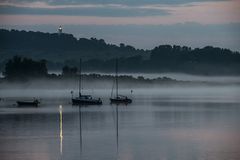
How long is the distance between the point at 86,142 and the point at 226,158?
11.3 m

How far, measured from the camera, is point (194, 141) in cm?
4200

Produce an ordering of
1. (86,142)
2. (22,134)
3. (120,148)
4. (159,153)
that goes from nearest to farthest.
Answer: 1. (159,153)
2. (120,148)
3. (86,142)
4. (22,134)

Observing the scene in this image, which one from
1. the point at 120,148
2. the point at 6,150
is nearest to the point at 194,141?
the point at 120,148

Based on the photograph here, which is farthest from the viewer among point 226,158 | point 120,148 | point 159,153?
point 120,148

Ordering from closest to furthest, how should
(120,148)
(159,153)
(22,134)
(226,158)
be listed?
(226,158), (159,153), (120,148), (22,134)

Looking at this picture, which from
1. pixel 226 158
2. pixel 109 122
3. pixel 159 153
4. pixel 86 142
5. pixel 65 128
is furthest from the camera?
pixel 109 122

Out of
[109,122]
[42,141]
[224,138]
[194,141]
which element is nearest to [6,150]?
[42,141]

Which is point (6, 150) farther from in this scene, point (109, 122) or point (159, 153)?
point (109, 122)

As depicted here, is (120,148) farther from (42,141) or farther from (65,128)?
(65,128)

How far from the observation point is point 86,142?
41750mm

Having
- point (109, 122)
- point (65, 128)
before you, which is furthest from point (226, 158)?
point (109, 122)

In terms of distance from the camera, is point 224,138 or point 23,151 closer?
point 23,151

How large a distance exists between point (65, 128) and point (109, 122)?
9.02 meters

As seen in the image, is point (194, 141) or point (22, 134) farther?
point (22, 134)
